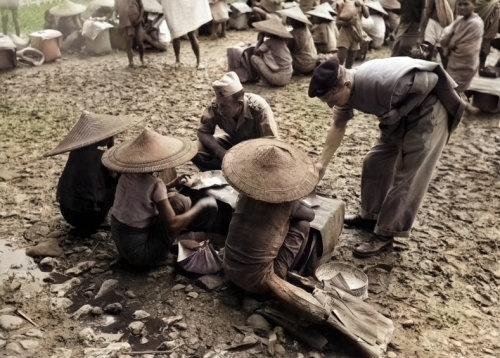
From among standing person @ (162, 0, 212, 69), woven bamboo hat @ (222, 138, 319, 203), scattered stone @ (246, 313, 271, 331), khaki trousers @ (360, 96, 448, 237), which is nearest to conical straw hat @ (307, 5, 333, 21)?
standing person @ (162, 0, 212, 69)

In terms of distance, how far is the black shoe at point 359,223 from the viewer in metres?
4.98

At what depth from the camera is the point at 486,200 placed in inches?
225

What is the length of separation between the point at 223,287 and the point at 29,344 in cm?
156

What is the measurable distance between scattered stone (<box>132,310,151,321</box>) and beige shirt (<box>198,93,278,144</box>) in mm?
2284

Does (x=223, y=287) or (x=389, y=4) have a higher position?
(x=389, y=4)

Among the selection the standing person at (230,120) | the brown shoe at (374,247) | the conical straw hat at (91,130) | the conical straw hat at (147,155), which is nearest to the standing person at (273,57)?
the standing person at (230,120)

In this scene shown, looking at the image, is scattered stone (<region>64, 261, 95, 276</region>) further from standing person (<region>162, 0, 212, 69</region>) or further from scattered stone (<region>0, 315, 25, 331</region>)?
standing person (<region>162, 0, 212, 69</region>)

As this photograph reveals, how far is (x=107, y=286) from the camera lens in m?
3.96

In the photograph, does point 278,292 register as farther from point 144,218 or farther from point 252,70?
point 252,70

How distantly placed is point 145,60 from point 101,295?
25.4ft

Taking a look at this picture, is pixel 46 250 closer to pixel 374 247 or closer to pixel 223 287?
pixel 223 287

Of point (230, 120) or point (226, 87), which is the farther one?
point (230, 120)

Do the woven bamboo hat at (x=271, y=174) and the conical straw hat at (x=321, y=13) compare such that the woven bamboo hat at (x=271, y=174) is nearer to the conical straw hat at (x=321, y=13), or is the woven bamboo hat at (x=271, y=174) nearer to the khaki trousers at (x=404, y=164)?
the khaki trousers at (x=404, y=164)

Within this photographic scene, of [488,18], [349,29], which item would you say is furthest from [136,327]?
[488,18]
